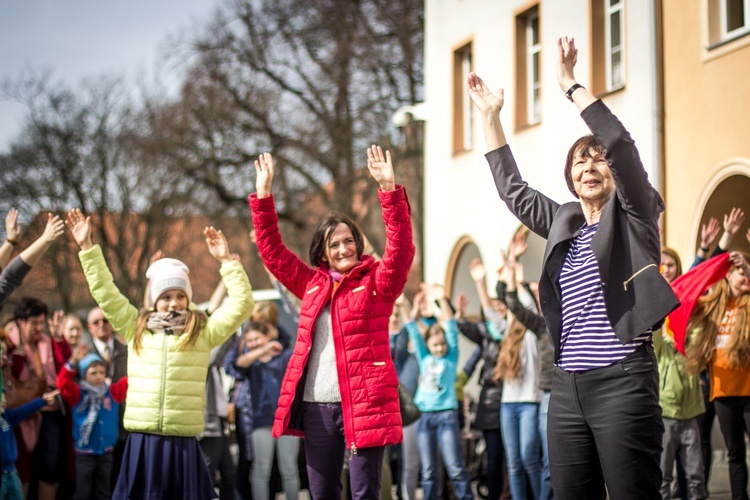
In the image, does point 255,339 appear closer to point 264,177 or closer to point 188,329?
point 188,329

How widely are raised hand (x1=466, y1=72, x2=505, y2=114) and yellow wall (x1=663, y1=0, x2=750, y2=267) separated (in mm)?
7322

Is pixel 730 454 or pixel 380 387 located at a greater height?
pixel 380 387

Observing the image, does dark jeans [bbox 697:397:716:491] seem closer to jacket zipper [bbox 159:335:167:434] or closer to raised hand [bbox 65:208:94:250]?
jacket zipper [bbox 159:335:167:434]

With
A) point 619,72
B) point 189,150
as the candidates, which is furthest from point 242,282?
point 189,150

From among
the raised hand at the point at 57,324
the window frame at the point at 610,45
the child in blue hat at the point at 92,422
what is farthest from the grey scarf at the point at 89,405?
the window frame at the point at 610,45

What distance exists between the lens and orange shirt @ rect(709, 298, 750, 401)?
853cm

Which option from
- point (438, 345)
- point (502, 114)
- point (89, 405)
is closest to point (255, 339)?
point (89, 405)

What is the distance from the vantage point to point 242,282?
6750 millimetres

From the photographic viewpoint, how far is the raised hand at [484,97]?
4773mm

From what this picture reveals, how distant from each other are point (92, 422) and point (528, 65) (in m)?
10.7

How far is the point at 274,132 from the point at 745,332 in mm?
22760

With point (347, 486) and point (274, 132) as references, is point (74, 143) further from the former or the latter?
point (347, 486)

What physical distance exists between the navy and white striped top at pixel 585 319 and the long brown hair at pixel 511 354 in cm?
480

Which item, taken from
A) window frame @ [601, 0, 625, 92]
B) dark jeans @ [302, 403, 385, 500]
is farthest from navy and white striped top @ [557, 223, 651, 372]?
window frame @ [601, 0, 625, 92]
